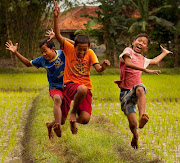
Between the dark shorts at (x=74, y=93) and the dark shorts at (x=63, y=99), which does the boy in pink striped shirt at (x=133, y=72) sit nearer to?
the dark shorts at (x=74, y=93)

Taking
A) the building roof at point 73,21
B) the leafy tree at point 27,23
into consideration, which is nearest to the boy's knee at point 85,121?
the leafy tree at point 27,23

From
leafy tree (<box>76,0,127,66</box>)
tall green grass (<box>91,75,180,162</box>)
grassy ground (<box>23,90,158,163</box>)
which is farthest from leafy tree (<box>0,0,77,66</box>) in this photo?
grassy ground (<box>23,90,158,163</box>)

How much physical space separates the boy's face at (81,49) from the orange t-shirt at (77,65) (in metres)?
0.07

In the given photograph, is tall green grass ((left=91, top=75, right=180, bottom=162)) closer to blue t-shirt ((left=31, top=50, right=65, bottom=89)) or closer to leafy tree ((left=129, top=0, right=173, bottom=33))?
blue t-shirt ((left=31, top=50, right=65, bottom=89))

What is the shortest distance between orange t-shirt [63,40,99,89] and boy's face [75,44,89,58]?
72 millimetres

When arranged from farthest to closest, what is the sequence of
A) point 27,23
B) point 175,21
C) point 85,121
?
point 175,21, point 27,23, point 85,121

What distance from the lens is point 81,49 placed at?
3668 mm

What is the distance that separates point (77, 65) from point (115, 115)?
3299 millimetres

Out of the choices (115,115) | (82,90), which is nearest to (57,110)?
(82,90)

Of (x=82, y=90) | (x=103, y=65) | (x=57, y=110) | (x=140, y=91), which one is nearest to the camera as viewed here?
(x=103, y=65)

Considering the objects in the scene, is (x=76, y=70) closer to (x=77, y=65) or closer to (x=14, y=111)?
(x=77, y=65)

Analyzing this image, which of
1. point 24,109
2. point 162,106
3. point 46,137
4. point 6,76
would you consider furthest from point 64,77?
point 6,76

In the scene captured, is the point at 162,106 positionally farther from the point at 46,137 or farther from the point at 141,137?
the point at 46,137

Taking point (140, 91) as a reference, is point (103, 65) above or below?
above
